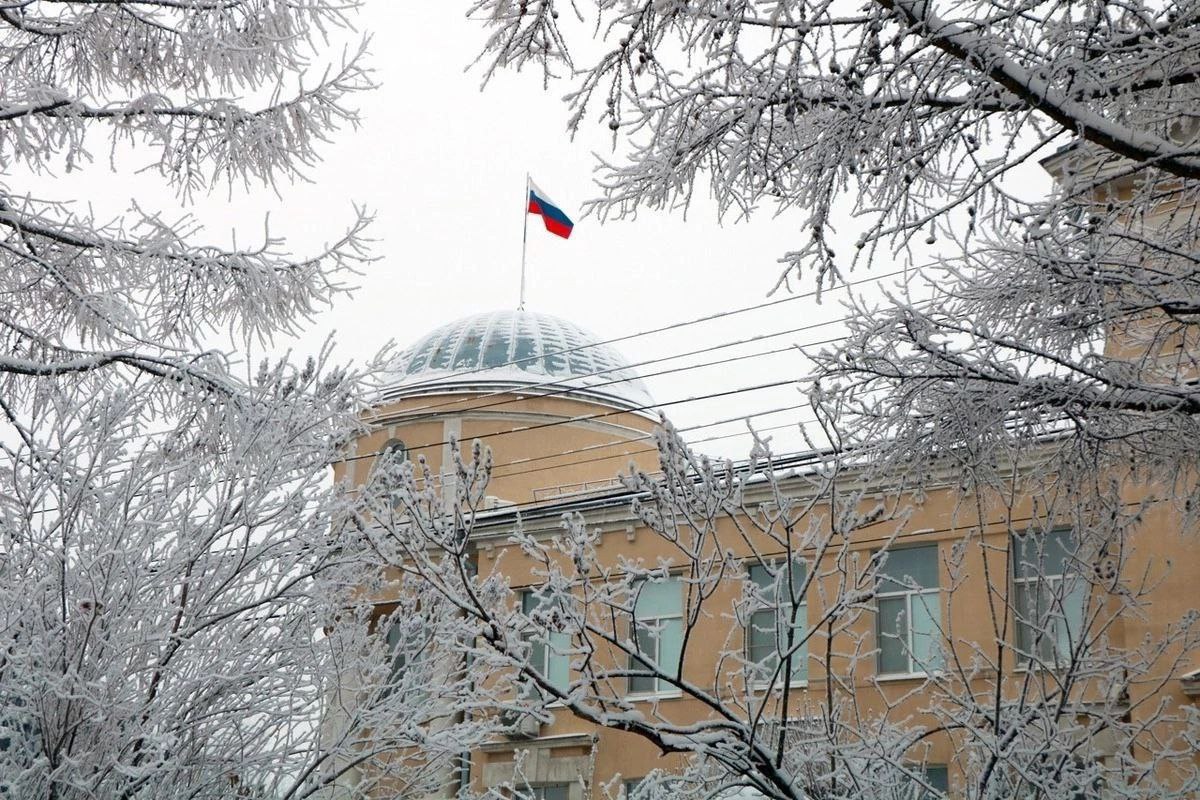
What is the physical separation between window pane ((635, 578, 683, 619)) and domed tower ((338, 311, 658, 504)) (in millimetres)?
5218

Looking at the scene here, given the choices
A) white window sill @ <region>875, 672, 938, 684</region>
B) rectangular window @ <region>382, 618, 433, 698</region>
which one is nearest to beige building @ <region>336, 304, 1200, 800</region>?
white window sill @ <region>875, 672, 938, 684</region>

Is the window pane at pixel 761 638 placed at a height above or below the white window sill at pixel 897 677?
above

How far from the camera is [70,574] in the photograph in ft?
25.9

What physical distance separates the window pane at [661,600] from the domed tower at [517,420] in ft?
17.1

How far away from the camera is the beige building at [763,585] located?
31.2ft

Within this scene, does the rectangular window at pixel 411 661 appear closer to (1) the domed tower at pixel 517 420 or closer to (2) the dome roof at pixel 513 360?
(1) the domed tower at pixel 517 420

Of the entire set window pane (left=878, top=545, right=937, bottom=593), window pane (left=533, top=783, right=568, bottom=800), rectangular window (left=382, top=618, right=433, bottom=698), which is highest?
window pane (left=878, top=545, right=937, bottom=593)

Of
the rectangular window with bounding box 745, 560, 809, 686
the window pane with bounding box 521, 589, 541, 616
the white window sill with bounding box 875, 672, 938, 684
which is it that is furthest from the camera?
the window pane with bounding box 521, 589, 541, 616

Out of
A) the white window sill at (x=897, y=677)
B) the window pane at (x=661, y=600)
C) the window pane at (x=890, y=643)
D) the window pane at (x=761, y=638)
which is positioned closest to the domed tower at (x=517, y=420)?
the window pane at (x=661, y=600)

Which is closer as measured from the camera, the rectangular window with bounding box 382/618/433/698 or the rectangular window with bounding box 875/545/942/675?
the rectangular window with bounding box 382/618/433/698

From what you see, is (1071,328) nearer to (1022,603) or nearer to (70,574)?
(70,574)

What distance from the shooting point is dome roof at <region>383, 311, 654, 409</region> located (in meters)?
30.2

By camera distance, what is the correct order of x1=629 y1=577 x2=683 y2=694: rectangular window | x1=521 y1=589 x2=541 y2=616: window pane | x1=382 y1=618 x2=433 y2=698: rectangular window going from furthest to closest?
1. x1=521 y1=589 x2=541 y2=616: window pane
2. x1=629 y1=577 x2=683 y2=694: rectangular window
3. x1=382 y1=618 x2=433 y2=698: rectangular window

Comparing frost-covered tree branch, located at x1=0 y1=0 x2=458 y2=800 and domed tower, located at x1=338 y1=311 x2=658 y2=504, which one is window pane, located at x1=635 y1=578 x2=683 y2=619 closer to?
domed tower, located at x1=338 y1=311 x2=658 y2=504
